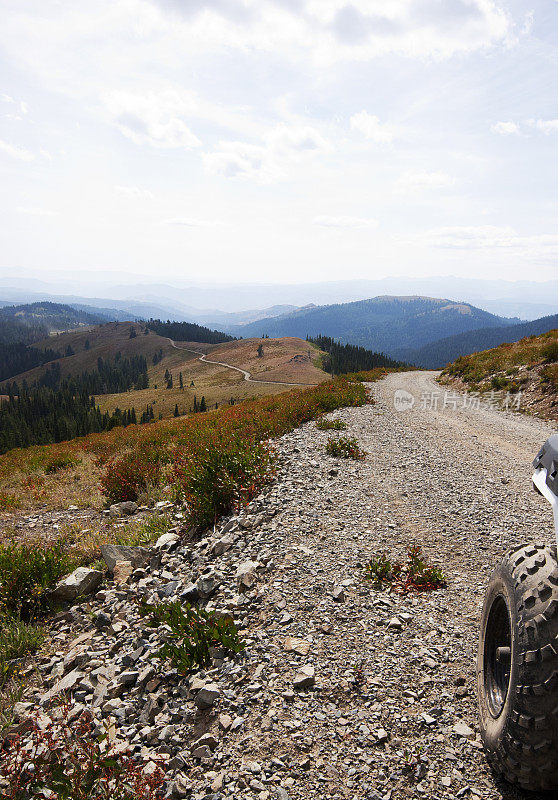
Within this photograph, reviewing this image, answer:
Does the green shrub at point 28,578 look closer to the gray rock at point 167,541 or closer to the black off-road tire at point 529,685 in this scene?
the gray rock at point 167,541

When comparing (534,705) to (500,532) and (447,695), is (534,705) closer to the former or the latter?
(447,695)

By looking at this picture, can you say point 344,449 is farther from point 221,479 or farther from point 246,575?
point 246,575

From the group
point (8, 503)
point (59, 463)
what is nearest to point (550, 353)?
point (59, 463)

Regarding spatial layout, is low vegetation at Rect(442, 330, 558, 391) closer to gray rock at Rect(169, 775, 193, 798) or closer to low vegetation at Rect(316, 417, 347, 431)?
low vegetation at Rect(316, 417, 347, 431)

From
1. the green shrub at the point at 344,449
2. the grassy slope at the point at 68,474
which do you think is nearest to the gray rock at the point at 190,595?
the green shrub at the point at 344,449

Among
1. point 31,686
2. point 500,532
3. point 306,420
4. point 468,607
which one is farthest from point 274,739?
point 306,420

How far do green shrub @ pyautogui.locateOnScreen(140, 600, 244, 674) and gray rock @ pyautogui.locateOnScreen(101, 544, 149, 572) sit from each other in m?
3.34

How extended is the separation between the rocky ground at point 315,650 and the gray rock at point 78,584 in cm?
26

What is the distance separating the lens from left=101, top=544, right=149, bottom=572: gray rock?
30.8 ft

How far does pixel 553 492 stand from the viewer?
3641mm

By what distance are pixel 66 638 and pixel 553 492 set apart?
8531mm

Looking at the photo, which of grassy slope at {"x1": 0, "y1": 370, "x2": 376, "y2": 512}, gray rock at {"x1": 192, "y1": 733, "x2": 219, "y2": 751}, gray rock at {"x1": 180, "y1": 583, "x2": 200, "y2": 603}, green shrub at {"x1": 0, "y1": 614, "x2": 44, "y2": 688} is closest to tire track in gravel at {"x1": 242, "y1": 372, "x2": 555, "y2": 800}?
gray rock at {"x1": 192, "y1": 733, "x2": 219, "y2": 751}

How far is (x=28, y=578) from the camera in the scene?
8.65m

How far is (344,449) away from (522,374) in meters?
20.9
